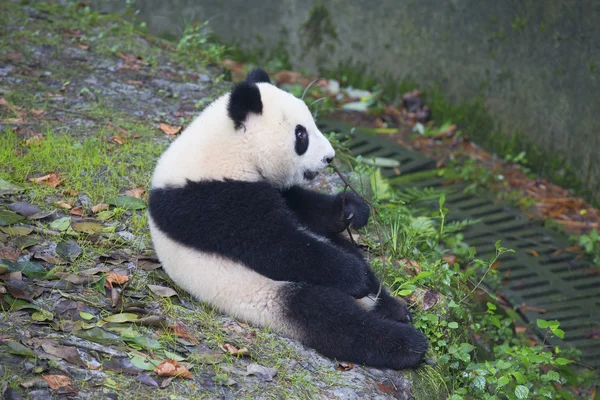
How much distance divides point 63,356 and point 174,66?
4.08 m

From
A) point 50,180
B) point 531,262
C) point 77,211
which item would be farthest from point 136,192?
point 531,262

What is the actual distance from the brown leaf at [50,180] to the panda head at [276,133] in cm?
145

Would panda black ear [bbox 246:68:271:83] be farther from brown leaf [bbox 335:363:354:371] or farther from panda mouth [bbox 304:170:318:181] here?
brown leaf [bbox 335:363:354:371]

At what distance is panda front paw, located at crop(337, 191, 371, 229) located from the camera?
3.88 m

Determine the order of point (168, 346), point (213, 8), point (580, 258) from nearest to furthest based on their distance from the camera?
point (168, 346) → point (580, 258) → point (213, 8)

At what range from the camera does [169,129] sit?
5.36 meters

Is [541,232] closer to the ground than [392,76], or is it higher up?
closer to the ground

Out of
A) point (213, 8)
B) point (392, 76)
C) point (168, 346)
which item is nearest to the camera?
point (168, 346)

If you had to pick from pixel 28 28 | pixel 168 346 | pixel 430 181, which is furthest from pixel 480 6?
pixel 168 346

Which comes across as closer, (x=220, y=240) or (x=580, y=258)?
(x=220, y=240)

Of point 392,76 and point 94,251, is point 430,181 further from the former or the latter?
point 94,251

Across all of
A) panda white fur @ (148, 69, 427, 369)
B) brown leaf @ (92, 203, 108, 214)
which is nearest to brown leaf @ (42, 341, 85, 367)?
panda white fur @ (148, 69, 427, 369)

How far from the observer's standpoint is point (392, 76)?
295 inches

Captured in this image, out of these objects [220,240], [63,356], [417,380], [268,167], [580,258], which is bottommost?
[580,258]
